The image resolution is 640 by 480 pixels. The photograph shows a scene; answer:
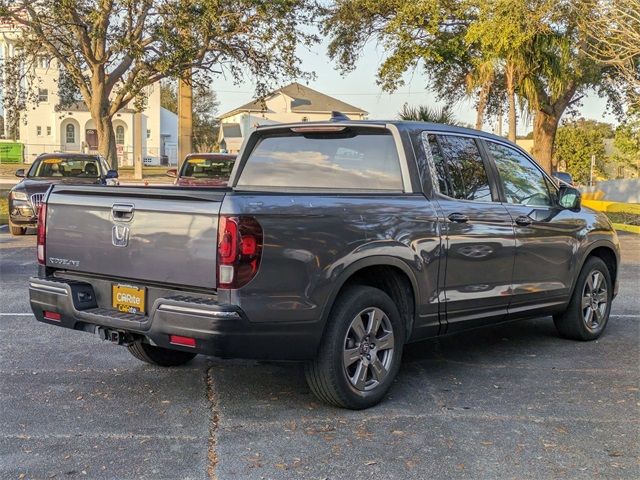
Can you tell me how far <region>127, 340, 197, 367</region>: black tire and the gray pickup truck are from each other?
0.04 ft

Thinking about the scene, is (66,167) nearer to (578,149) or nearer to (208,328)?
(208,328)

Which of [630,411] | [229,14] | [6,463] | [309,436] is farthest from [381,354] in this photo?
[229,14]

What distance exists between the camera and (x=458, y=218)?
529 cm

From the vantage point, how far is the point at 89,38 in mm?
20078

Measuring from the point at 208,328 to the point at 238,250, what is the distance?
48 cm

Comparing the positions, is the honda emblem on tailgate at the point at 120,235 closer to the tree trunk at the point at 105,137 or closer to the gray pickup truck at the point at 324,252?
the gray pickup truck at the point at 324,252

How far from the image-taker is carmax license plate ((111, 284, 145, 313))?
4516 mm

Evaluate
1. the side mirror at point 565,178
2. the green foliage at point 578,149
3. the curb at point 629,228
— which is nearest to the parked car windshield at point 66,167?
the side mirror at point 565,178

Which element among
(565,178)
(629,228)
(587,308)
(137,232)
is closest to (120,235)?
(137,232)

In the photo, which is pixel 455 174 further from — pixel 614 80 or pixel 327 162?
pixel 614 80

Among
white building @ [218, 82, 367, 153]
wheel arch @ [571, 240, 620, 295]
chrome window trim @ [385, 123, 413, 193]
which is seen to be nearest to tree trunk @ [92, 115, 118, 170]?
wheel arch @ [571, 240, 620, 295]

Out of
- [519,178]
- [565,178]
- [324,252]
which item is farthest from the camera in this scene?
[565,178]

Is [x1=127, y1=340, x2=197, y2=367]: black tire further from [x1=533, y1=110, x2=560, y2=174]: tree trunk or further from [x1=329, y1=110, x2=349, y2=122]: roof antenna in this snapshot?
[x1=533, y1=110, x2=560, y2=174]: tree trunk

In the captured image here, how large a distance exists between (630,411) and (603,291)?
2.33 metres
